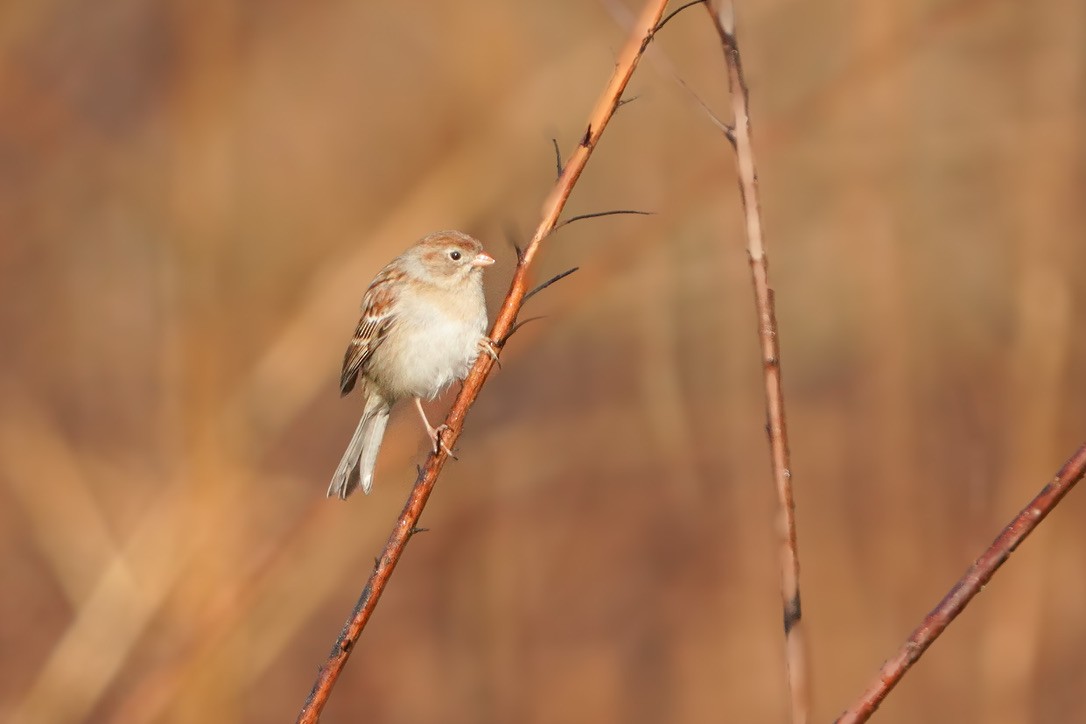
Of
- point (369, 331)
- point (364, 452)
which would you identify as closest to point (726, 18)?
point (364, 452)

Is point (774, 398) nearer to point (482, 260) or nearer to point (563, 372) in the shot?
point (482, 260)

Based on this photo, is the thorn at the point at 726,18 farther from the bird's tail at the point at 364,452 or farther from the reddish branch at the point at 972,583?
the bird's tail at the point at 364,452

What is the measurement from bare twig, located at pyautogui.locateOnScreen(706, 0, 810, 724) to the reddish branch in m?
0.05

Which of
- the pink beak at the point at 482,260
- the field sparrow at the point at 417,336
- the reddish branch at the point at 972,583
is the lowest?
the reddish branch at the point at 972,583

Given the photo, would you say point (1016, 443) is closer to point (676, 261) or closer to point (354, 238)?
point (676, 261)

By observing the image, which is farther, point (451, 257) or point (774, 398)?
point (451, 257)

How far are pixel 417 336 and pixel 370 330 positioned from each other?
0.22 m

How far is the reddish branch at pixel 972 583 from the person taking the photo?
870mm

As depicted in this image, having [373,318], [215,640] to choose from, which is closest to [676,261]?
[373,318]

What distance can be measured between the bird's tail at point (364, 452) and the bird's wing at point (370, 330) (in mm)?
74

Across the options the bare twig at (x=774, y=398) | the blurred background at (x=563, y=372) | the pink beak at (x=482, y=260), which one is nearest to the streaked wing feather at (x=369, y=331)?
the pink beak at (x=482, y=260)

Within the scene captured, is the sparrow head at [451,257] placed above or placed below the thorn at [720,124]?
above

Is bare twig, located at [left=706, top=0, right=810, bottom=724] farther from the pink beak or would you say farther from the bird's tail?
the pink beak

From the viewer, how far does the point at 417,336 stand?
7.63ft
